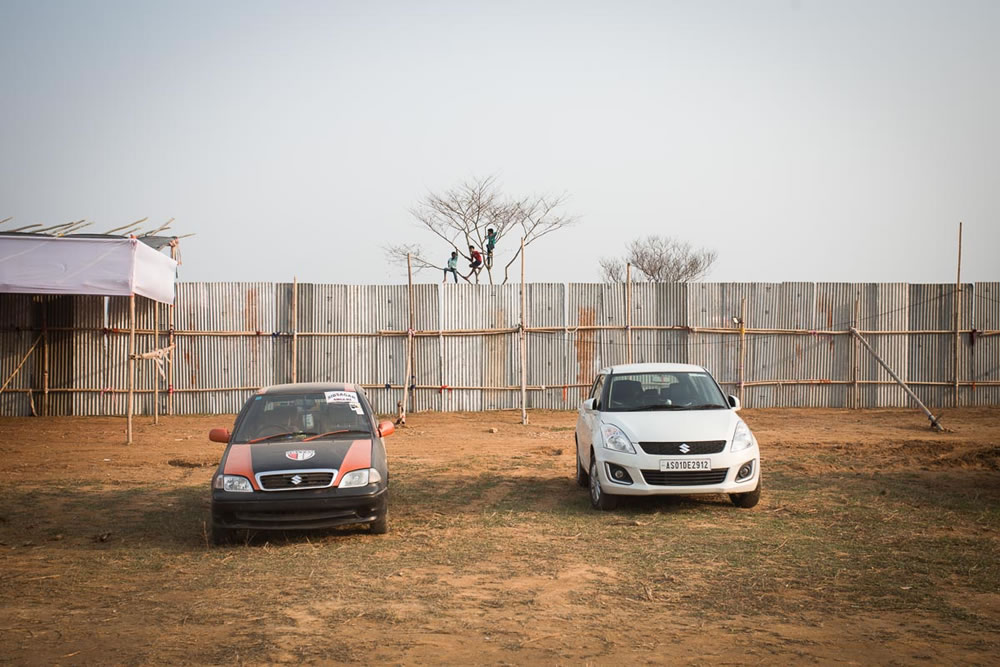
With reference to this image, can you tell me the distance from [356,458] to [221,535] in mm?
1377

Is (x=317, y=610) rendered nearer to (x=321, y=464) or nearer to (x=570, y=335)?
(x=321, y=464)

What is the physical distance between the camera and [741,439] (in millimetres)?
9602

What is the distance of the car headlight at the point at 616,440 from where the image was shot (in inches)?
376

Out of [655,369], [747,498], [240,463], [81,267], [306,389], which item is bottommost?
[747,498]

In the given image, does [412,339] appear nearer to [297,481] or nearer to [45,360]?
[45,360]

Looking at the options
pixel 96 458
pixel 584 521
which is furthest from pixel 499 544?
pixel 96 458

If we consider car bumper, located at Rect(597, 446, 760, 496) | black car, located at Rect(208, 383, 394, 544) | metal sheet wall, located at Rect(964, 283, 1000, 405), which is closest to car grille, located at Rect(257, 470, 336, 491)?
black car, located at Rect(208, 383, 394, 544)

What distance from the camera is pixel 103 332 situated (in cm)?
2011

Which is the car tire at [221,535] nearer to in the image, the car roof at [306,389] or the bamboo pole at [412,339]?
the car roof at [306,389]

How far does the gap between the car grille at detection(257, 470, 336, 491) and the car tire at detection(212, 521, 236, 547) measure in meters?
0.52

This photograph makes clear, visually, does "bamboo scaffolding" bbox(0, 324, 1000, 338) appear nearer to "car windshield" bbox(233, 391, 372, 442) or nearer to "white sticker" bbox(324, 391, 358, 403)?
"white sticker" bbox(324, 391, 358, 403)

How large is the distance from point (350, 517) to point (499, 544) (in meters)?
1.37

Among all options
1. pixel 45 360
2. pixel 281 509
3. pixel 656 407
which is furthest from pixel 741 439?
pixel 45 360

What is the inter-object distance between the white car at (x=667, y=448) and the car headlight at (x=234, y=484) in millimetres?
3627
